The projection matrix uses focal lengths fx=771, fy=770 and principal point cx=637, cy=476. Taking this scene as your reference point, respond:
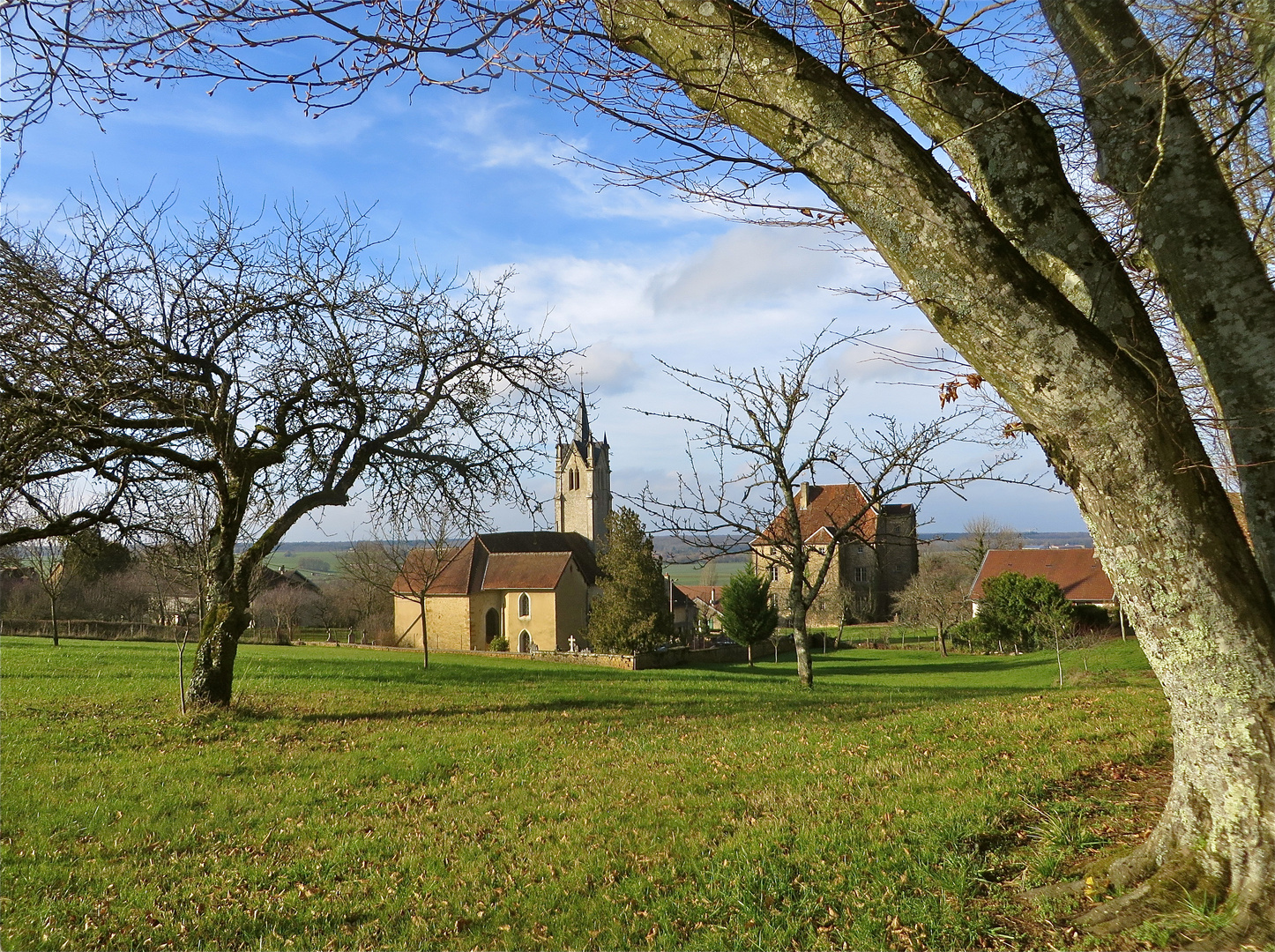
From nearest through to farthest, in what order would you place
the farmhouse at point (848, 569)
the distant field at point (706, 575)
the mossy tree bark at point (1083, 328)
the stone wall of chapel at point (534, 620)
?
the mossy tree bark at point (1083, 328) < the stone wall of chapel at point (534, 620) < the farmhouse at point (848, 569) < the distant field at point (706, 575)

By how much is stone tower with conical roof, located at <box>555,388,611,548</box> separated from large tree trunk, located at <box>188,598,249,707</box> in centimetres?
6985

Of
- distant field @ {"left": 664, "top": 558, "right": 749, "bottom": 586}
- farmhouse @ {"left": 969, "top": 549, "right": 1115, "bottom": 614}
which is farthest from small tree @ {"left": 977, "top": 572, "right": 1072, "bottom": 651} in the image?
distant field @ {"left": 664, "top": 558, "right": 749, "bottom": 586}

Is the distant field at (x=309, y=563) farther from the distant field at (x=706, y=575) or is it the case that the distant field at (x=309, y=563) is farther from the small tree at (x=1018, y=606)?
the small tree at (x=1018, y=606)

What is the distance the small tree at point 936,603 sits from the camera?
46406 millimetres

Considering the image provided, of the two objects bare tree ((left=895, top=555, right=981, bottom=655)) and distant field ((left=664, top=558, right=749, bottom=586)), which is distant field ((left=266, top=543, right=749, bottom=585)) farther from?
bare tree ((left=895, top=555, right=981, bottom=655))

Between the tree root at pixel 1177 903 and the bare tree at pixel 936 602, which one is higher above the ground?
the tree root at pixel 1177 903

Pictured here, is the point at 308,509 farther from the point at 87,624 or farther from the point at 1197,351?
the point at 87,624

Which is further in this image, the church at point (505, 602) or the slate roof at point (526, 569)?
the slate roof at point (526, 569)

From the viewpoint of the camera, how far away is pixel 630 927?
13.5 ft

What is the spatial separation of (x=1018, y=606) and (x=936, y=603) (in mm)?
6591

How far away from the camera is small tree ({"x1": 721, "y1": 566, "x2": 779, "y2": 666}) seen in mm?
40781

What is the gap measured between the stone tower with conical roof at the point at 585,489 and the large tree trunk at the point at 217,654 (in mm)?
69850

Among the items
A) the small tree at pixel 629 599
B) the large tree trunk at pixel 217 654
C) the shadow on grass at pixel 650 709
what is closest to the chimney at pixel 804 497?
the small tree at pixel 629 599

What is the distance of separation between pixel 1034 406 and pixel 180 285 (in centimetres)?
995
